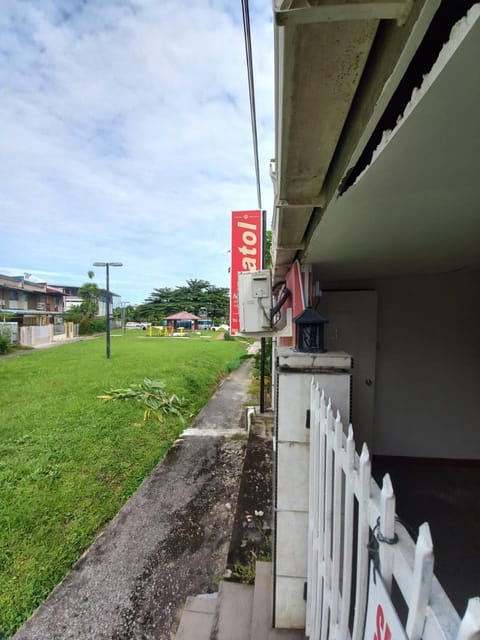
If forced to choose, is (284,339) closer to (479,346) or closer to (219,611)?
(479,346)

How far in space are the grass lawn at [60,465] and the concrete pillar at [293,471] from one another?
201cm

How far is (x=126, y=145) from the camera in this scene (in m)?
6.83

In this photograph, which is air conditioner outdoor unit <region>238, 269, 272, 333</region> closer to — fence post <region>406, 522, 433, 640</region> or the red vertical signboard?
the red vertical signboard

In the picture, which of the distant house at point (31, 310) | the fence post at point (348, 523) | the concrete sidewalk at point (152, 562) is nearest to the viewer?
the fence post at point (348, 523)

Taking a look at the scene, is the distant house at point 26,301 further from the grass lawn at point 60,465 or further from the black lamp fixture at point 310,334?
the black lamp fixture at point 310,334

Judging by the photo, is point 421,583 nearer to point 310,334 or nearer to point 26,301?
point 310,334

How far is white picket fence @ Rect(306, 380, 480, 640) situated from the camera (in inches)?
19.6

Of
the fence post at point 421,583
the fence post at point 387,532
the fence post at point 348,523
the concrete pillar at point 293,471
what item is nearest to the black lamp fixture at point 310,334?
the concrete pillar at point 293,471

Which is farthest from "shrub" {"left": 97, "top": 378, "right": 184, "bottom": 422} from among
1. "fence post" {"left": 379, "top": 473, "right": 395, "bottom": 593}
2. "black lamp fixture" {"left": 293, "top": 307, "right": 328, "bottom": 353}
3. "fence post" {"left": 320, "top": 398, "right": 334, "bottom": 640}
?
"fence post" {"left": 379, "top": 473, "right": 395, "bottom": 593}

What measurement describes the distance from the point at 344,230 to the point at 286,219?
344 mm

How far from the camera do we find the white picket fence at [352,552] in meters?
0.50

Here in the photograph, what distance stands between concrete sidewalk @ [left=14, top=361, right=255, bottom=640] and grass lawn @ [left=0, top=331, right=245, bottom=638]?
0.19 metres

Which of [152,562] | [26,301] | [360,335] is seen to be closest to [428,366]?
[360,335]

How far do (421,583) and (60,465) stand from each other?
4.86 m
